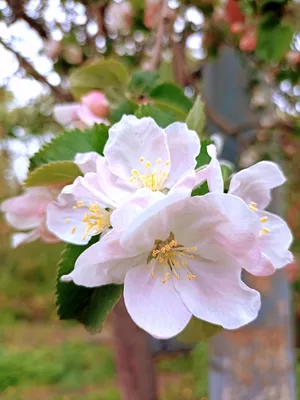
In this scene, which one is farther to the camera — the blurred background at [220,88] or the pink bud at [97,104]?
the blurred background at [220,88]

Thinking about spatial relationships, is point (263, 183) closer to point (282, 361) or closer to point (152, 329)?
point (152, 329)

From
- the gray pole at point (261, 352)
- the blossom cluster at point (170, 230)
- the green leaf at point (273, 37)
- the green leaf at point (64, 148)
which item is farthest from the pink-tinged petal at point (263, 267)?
the gray pole at point (261, 352)

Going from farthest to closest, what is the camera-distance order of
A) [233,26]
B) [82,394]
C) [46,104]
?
[82,394]
[46,104]
[233,26]

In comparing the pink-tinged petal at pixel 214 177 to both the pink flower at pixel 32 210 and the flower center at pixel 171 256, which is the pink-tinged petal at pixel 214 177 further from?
the pink flower at pixel 32 210

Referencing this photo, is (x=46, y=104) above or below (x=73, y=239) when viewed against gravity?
below

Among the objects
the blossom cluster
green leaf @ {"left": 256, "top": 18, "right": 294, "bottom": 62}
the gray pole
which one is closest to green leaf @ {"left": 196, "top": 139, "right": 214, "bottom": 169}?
the blossom cluster

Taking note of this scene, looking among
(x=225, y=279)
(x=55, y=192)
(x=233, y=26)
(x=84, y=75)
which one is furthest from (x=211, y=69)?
(x=225, y=279)

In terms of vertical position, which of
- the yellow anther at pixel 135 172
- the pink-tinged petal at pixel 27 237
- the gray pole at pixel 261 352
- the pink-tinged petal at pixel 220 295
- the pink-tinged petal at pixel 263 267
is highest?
the yellow anther at pixel 135 172
